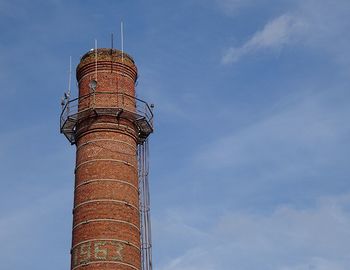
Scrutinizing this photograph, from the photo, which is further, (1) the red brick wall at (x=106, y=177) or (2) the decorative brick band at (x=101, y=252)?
(1) the red brick wall at (x=106, y=177)

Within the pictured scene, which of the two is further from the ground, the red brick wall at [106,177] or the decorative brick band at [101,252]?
the red brick wall at [106,177]

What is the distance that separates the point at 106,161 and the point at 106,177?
80 cm

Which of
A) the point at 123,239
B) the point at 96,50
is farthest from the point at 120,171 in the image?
the point at 96,50

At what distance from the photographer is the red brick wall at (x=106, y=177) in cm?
2848

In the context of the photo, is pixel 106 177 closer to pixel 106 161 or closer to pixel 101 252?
pixel 106 161

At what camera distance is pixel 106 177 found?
98.1ft

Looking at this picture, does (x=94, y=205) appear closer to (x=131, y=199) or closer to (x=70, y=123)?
(x=131, y=199)

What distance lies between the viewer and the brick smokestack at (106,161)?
28562 mm

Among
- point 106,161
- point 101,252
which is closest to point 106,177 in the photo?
point 106,161

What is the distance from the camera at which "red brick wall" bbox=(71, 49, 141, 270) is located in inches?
1121

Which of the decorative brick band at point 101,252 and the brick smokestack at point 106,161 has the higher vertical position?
the brick smokestack at point 106,161

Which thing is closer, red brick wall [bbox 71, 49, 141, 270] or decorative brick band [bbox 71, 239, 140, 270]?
decorative brick band [bbox 71, 239, 140, 270]

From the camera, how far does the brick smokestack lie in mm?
28562

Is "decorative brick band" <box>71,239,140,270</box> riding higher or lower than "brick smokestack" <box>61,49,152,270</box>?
lower
